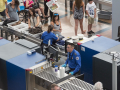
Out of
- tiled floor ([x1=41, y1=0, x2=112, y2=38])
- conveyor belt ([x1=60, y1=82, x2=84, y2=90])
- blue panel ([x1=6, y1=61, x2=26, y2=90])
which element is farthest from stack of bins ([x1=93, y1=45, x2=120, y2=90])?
tiled floor ([x1=41, y1=0, x2=112, y2=38])

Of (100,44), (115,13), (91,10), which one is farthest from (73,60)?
(91,10)

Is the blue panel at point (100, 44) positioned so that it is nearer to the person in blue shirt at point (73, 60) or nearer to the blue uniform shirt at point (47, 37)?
the person in blue shirt at point (73, 60)

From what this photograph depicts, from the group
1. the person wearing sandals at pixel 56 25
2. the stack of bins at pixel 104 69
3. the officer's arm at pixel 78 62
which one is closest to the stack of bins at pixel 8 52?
the officer's arm at pixel 78 62

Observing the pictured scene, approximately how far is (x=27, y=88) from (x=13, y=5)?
5.43 metres

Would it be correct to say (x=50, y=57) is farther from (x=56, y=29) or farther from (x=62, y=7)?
(x=62, y=7)

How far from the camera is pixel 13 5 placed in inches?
402

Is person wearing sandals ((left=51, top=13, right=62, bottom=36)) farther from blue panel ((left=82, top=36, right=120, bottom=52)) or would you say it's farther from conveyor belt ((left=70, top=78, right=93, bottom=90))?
conveyor belt ((left=70, top=78, right=93, bottom=90))

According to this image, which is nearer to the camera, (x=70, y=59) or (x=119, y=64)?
(x=119, y=64)

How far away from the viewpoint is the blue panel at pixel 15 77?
5.51 m

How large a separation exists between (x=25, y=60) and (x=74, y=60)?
4.64 feet

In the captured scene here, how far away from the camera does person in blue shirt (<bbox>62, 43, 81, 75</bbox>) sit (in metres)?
6.47

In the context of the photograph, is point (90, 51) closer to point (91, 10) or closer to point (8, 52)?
point (8, 52)

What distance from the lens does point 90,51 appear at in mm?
6539

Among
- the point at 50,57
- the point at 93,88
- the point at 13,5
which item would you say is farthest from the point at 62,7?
the point at 93,88
